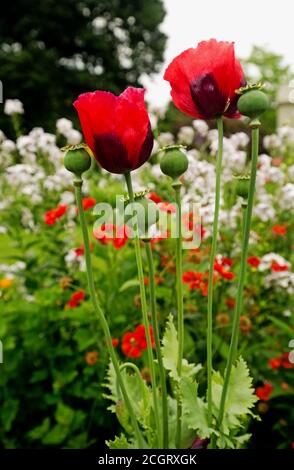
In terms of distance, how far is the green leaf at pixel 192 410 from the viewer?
0.64m

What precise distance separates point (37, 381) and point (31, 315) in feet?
0.72

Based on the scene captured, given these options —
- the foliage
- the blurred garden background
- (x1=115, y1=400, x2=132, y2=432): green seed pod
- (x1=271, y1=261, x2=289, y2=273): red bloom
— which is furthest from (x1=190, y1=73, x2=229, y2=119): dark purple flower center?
the foliage

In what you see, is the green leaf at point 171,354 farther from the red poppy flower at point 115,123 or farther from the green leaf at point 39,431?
the green leaf at point 39,431

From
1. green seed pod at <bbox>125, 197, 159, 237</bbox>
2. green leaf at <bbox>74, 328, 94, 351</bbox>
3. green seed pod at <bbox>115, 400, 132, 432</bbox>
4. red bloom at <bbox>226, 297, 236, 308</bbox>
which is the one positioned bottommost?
green leaf at <bbox>74, 328, 94, 351</bbox>

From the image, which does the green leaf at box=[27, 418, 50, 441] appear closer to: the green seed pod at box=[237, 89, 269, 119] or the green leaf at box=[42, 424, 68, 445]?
the green leaf at box=[42, 424, 68, 445]

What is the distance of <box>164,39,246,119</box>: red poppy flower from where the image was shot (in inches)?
A: 24.2

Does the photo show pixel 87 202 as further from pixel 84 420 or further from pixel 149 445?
pixel 149 445

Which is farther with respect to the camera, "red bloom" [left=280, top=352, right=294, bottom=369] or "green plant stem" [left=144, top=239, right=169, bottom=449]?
"red bloom" [left=280, top=352, right=294, bottom=369]

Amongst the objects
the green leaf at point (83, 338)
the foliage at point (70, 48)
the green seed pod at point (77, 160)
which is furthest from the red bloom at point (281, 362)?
the foliage at point (70, 48)

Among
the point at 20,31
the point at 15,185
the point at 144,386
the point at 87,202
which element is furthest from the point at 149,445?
the point at 20,31

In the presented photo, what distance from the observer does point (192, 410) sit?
0.65 metres

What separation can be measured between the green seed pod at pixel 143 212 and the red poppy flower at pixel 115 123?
51 millimetres

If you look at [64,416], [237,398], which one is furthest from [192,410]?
[64,416]

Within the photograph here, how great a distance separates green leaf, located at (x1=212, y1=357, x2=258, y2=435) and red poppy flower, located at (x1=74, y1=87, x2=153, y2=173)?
0.96 ft
